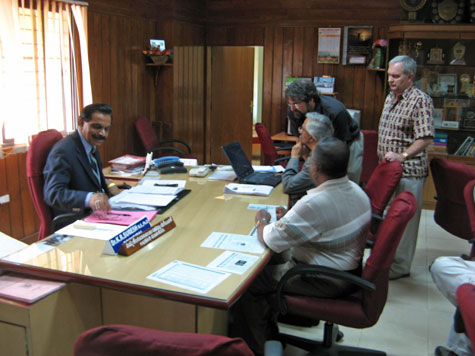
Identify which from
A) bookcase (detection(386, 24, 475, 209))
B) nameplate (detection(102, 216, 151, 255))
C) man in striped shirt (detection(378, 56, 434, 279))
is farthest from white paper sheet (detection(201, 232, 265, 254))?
bookcase (detection(386, 24, 475, 209))

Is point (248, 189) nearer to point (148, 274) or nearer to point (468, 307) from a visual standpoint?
point (148, 274)

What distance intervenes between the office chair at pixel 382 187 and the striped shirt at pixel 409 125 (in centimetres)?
50

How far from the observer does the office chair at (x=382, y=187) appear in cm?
295

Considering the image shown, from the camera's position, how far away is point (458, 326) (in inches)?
81.0

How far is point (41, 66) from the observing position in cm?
410

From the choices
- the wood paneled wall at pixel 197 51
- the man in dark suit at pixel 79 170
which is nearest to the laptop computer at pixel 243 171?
the man in dark suit at pixel 79 170

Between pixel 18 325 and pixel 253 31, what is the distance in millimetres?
5233

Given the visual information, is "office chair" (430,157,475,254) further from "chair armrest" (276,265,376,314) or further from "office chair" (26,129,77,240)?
"office chair" (26,129,77,240)

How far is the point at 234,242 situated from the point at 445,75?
4.05m

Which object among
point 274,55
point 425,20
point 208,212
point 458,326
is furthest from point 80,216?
point 425,20

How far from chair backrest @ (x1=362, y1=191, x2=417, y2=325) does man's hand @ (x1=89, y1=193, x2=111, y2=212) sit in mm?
1363

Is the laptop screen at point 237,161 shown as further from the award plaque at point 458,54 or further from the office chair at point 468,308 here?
the award plaque at point 458,54

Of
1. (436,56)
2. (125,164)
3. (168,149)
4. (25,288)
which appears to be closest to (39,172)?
(125,164)

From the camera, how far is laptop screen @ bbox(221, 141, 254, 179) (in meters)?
3.54
